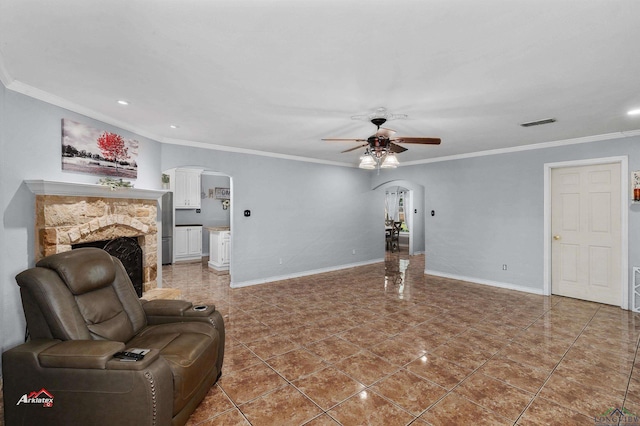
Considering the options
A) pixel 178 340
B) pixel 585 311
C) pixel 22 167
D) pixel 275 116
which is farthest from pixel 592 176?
pixel 22 167

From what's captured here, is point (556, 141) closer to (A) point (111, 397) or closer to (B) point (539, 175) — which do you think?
(B) point (539, 175)

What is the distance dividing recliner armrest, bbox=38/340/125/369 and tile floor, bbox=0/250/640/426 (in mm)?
804

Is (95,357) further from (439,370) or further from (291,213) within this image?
(291,213)

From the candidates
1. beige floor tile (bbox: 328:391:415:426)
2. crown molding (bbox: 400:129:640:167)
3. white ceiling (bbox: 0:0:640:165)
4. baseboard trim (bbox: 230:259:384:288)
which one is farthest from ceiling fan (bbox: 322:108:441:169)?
baseboard trim (bbox: 230:259:384:288)

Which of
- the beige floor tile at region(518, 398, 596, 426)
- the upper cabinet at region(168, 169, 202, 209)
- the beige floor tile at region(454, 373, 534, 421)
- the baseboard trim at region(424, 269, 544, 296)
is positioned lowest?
the beige floor tile at region(518, 398, 596, 426)

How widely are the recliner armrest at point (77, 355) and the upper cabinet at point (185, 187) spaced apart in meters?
6.47

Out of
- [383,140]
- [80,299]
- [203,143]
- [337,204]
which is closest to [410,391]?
[383,140]

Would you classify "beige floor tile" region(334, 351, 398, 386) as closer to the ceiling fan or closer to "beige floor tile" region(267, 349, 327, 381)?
"beige floor tile" region(267, 349, 327, 381)

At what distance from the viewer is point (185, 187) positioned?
791cm

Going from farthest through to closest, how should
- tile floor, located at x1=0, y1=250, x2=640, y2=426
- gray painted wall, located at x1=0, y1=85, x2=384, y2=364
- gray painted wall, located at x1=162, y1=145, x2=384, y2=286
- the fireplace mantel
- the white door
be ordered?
1. gray painted wall, located at x1=162, y1=145, x2=384, y2=286
2. the white door
3. the fireplace mantel
4. gray painted wall, located at x1=0, y1=85, x2=384, y2=364
5. tile floor, located at x1=0, y1=250, x2=640, y2=426

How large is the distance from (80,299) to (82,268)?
0.72 feet

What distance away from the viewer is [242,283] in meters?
5.60

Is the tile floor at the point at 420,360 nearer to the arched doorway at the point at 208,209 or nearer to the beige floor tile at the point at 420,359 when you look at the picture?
the beige floor tile at the point at 420,359

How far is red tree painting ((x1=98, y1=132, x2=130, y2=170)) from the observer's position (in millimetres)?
3604
